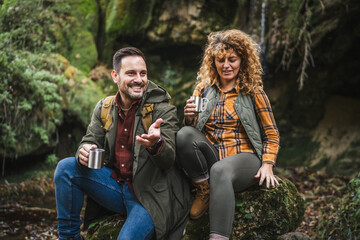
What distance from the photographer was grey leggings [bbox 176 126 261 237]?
264 cm

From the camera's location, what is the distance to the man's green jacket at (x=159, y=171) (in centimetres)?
272

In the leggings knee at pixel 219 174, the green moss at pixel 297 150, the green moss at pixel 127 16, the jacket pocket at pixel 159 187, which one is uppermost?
the green moss at pixel 127 16

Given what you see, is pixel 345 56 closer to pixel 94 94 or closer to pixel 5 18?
pixel 94 94

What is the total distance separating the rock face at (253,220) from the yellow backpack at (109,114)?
897 millimetres

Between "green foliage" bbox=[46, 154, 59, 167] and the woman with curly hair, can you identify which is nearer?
the woman with curly hair

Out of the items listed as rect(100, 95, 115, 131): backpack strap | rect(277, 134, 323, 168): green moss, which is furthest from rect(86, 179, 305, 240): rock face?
rect(277, 134, 323, 168): green moss

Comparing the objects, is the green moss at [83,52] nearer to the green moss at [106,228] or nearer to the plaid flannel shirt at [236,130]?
the green moss at [106,228]

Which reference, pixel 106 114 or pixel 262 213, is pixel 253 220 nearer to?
pixel 262 213

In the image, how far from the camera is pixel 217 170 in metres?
2.73

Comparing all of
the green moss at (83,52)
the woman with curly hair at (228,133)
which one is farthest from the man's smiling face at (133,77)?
the green moss at (83,52)

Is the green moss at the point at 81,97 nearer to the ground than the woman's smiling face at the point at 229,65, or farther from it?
nearer to the ground

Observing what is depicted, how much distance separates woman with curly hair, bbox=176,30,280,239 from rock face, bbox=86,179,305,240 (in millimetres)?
170

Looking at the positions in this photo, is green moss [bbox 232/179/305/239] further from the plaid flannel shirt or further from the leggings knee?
the leggings knee

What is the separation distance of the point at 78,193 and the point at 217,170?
3.81ft
